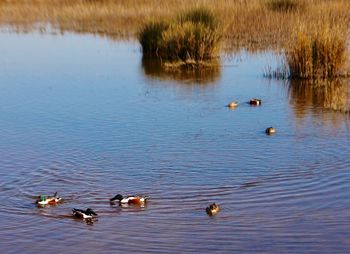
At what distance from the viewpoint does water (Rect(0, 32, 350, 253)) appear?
645 cm

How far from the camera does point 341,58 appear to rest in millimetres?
14336

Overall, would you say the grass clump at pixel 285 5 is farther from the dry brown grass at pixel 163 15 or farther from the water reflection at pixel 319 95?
the water reflection at pixel 319 95

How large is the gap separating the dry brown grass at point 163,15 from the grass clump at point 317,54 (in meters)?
2.49

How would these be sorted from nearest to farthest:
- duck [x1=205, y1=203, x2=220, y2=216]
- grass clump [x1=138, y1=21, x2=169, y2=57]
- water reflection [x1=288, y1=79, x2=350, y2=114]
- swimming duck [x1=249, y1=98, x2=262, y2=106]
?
duck [x1=205, y1=203, x2=220, y2=216]
water reflection [x1=288, y1=79, x2=350, y2=114]
swimming duck [x1=249, y1=98, x2=262, y2=106]
grass clump [x1=138, y1=21, x2=169, y2=57]

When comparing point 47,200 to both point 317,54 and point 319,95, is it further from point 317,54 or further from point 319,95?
point 317,54

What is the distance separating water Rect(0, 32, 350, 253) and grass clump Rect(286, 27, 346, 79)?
0.58 m

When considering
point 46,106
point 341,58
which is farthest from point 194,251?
point 341,58

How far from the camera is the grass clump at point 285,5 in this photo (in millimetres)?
22609

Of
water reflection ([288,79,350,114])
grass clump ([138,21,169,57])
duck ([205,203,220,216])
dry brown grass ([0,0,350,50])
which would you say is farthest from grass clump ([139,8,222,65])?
duck ([205,203,220,216])

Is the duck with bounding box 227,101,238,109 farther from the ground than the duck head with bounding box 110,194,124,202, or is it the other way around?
the duck head with bounding box 110,194,124,202

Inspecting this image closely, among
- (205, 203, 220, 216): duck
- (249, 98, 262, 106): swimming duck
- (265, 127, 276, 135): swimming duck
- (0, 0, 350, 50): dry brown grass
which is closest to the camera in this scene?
(205, 203, 220, 216): duck

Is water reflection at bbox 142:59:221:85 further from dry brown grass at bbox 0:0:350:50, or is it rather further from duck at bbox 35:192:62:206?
duck at bbox 35:192:62:206

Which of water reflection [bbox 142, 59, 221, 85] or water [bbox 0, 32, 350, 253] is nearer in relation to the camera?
water [bbox 0, 32, 350, 253]

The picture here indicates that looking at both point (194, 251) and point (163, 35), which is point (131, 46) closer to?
point (163, 35)
